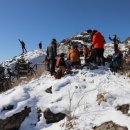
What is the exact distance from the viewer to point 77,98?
11.9 meters

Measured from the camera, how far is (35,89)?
44.8 feet

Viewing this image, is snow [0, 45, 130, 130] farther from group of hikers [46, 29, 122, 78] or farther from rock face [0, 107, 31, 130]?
group of hikers [46, 29, 122, 78]

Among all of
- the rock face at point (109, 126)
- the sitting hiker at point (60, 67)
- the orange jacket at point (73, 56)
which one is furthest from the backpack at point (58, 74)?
the rock face at point (109, 126)

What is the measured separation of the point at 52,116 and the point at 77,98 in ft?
3.84

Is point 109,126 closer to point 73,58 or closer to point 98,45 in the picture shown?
point 98,45

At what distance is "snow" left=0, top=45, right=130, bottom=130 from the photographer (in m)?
10.5

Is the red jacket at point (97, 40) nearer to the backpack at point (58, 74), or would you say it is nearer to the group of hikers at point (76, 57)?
the group of hikers at point (76, 57)

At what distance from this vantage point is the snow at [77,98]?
412 inches

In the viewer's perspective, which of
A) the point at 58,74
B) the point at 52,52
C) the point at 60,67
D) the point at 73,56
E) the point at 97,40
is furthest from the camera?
the point at 73,56

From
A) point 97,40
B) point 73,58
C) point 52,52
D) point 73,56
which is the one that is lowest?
point 73,58

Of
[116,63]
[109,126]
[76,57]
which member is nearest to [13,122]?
[109,126]

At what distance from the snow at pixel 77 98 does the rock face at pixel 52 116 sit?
15 cm

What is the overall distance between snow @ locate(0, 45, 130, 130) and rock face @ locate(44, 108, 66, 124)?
0.51 feet

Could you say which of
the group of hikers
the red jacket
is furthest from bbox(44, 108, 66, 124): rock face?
the red jacket
